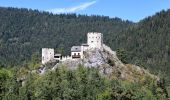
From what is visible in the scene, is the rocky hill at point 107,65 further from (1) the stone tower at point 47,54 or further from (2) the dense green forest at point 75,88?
(1) the stone tower at point 47,54

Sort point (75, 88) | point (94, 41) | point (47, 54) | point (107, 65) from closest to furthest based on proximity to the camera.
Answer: point (75, 88)
point (94, 41)
point (107, 65)
point (47, 54)

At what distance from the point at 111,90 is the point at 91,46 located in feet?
139

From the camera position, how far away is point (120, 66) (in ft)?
567

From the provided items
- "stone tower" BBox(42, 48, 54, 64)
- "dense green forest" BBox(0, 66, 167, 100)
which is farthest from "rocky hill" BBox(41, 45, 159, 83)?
"stone tower" BBox(42, 48, 54, 64)

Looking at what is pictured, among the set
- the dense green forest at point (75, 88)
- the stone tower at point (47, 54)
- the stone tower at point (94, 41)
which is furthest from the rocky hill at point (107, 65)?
the stone tower at point (47, 54)

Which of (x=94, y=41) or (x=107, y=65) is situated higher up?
(x=94, y=41)

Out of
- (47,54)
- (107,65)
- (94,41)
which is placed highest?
(94,41)

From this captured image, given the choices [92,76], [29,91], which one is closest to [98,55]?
[92,76]

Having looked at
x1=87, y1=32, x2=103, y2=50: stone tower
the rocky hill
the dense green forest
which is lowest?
the dense green forest

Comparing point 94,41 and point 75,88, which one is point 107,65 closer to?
point 94,41

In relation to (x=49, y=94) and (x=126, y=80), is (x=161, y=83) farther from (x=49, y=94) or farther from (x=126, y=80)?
(x=49, y=94)

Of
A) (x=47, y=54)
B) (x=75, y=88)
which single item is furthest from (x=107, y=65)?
(x=75, y=88)

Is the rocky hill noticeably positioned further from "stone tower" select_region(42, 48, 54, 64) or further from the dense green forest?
"stone tower" select_region(42, 48, 54, 64)

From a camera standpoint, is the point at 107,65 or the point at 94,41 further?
the point at 107,65
